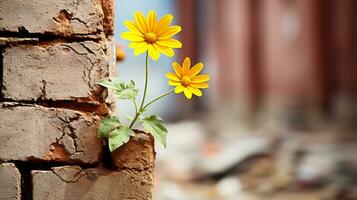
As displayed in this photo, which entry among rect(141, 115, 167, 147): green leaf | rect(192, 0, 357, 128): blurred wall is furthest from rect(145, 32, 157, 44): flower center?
rect(192, 0, 357, 128): blurred wall

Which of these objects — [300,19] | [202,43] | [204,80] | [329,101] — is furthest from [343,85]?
[204,80]

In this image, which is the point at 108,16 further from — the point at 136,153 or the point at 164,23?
the point at 136,153

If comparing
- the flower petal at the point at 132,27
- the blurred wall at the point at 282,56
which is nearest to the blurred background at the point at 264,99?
the blurred wall at the point at 282,56

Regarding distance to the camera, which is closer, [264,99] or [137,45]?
[137,45]

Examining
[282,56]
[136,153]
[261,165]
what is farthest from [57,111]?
[282,56]

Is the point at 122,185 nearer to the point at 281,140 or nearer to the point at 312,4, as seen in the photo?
the point at 281,140

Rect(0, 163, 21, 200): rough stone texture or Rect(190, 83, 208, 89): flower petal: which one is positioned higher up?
Rect(190, 83, 208, 89): flower petal

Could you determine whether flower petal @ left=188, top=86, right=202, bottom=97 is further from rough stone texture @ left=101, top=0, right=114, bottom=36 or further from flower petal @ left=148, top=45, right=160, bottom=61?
rough stone texture @ left=101, top=0, right=114, bottom=36
